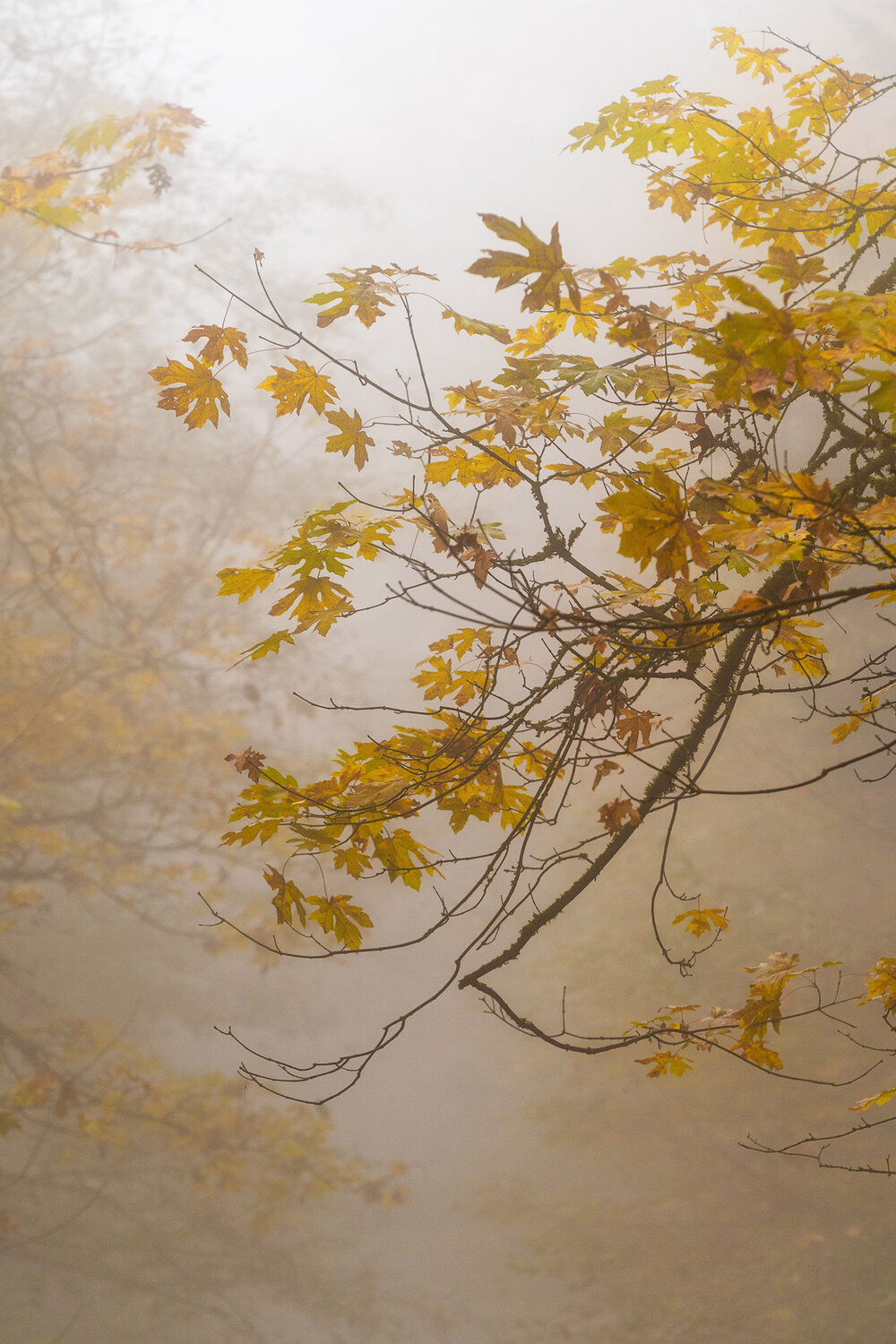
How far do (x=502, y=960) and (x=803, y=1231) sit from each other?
2496mm

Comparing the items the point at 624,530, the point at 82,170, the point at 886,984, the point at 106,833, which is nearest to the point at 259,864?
the point at 106,833

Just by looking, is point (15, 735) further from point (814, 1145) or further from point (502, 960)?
point (814, 1145)

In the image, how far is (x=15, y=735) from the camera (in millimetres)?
3312

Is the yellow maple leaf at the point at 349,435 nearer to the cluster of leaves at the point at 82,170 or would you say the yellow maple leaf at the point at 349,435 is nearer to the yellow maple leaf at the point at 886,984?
the yellow maple leaf at the point at 886,984

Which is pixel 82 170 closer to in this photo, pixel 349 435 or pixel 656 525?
pixel 349 435

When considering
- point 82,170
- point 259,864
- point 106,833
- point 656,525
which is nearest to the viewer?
point 656,525

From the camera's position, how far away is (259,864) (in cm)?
364

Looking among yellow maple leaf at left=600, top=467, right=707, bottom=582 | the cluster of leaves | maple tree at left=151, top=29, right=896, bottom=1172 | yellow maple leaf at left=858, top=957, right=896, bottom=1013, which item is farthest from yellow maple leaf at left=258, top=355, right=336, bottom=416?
the cluster of leaves

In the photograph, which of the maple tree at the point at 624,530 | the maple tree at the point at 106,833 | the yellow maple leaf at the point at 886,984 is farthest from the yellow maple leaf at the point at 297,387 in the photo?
the maple tree at the point at 106,833

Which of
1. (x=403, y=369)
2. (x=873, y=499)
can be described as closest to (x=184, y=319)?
(x=403, y=369)

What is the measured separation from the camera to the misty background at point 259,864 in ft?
9.98

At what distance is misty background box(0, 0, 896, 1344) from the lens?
120 inches

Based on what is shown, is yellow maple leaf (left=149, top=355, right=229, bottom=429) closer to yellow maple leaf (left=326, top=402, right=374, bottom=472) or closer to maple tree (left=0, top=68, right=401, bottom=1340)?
yellow maple leaf (left=326, top=402, right=374, bottom=472)

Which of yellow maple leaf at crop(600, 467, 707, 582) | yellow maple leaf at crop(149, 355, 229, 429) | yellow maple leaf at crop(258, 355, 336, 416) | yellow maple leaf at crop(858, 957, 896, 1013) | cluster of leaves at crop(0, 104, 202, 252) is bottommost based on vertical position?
yellow maple leaf at crop(600, 467, 707, 582)
